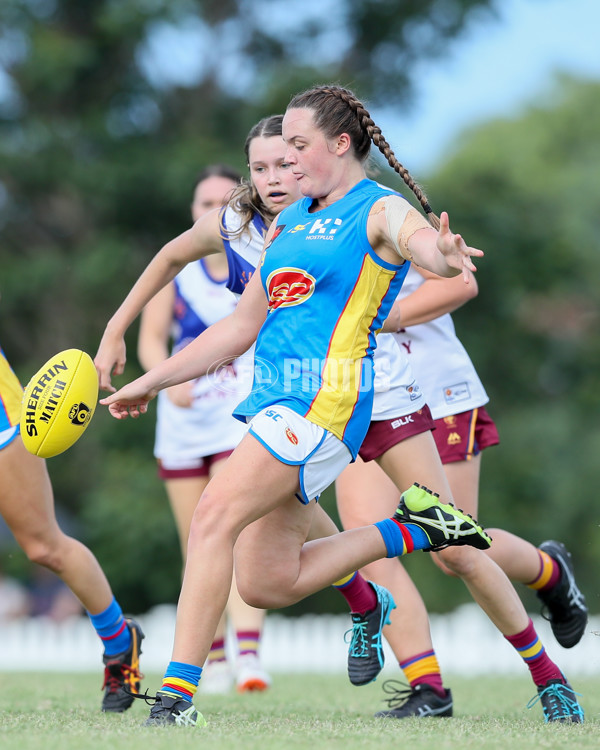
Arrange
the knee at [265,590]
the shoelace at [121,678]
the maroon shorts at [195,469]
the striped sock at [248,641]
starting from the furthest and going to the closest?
the maroon shorts at [195,469] < the striped sock at [248,641] < the shoelace at [121,678] < the knee at [265,590]

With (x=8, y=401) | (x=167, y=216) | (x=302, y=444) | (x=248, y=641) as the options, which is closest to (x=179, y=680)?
(x=302, y=444)

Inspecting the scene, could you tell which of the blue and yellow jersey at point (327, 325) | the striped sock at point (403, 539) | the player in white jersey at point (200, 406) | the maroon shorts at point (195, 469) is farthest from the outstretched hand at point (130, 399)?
the maroon shorts at point (195, 469)

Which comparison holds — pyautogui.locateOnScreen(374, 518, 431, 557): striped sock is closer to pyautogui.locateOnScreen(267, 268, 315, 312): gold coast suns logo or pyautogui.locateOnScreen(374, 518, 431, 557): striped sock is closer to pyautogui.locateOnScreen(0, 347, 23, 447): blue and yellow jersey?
pyautogui.locateOnScreen(267, 268, 315, 312): gold coast suns logo

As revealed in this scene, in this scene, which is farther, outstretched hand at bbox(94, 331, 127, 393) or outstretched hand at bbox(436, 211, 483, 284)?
outstretched hand at bbox(94, 331, 127, 393)

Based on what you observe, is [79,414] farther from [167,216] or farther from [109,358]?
[167,216]

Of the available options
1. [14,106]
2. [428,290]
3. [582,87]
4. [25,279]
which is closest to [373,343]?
[428,290]

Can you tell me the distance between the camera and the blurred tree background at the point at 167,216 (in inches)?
636

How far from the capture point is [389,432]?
4449 mm

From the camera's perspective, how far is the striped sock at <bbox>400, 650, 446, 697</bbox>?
4.79 metres

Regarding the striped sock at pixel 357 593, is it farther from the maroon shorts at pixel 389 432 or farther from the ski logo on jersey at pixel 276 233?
the ski logo on jersey at pixel 276 233

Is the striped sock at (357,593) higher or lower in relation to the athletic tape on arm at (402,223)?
lower

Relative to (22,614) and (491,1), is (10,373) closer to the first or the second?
(22,614)

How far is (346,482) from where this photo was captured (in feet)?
16.6

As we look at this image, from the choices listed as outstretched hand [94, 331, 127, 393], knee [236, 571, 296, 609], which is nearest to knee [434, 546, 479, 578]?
knee [236, 571, 296, 609]
